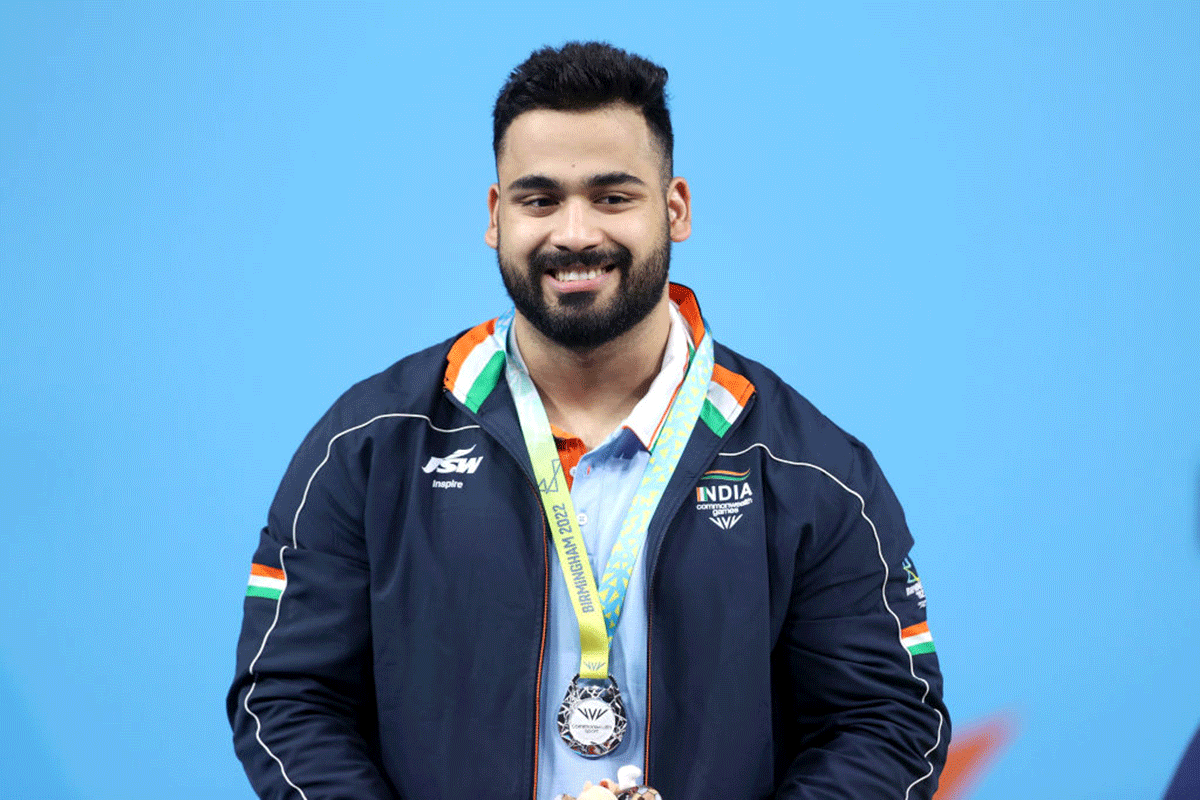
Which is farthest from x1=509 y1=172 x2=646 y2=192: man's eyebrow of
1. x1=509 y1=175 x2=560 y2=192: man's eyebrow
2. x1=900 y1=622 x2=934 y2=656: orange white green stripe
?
x1=900 y1=622 x2=934 y2=656: orange white green stripe

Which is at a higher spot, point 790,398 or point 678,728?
point 790,398

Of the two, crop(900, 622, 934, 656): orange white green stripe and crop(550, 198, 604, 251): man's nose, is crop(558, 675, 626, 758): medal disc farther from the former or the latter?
crop(550, 198, 604, 251): man's nose

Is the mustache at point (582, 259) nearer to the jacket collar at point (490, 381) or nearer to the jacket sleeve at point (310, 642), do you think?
the jacket collar at point (490, 381)

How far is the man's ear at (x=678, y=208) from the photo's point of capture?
6.66 feet

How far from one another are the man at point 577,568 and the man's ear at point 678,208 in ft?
0.10

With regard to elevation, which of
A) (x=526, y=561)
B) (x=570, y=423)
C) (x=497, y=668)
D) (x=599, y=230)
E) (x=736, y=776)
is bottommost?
(x=736, y=776)

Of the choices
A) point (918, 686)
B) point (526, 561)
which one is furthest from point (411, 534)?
point (918, 686)

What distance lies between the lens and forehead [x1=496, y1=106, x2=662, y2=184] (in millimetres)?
1901

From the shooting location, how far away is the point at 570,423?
79.3 inches

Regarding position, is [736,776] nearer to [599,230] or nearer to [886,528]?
[886,528]

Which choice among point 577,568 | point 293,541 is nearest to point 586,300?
point 577,568

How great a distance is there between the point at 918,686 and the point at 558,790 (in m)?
0.53

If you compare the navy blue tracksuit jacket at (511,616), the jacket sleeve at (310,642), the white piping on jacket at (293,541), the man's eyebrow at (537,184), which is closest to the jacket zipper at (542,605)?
the navy blue tracksuit jacket at (511,616)

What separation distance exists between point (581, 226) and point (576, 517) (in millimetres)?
407
